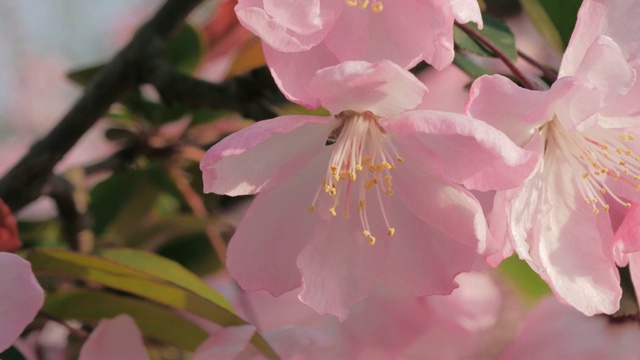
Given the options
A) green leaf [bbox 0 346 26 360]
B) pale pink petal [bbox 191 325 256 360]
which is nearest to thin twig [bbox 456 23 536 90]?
pale pink petal [bbox 191 325 256 360]

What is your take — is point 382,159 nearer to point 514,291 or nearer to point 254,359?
point 254,359

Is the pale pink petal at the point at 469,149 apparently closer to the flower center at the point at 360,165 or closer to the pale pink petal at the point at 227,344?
the flower center at the point at 360,165

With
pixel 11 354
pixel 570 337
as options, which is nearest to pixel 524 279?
pixel 570 337

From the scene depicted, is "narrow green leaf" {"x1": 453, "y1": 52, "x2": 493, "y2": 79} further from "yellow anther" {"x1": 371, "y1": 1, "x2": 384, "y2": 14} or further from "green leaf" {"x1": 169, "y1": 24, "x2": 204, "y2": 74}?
"green leaf" {"x1": 169, "y1": 24, "x2": 204, "y2": 74}

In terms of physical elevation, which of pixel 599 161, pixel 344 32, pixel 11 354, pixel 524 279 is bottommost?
pixel 524 279

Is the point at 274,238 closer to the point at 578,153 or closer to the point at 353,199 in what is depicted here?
the point at 353,199
